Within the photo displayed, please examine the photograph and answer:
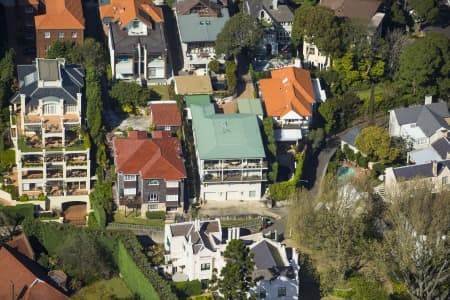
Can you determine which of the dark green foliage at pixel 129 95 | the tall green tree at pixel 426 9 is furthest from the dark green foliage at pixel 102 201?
the tall green tree at pixel 426 9

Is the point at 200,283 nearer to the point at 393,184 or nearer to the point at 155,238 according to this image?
the point at 155,238

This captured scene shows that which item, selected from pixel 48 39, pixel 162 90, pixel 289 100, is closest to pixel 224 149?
pixel 289 100

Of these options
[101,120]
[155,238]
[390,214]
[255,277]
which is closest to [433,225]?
[390,214]

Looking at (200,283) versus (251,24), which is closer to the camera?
(200,283)

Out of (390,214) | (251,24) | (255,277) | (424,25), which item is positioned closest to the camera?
(255,277)

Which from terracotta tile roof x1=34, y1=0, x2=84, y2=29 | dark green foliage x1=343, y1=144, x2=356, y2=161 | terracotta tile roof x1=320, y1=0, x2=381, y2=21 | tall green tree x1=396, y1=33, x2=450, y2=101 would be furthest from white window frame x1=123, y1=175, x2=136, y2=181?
terracotta tile roof x1=320, y1=0, x2=381, y2=21

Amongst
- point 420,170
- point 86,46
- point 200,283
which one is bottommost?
point 200,283
